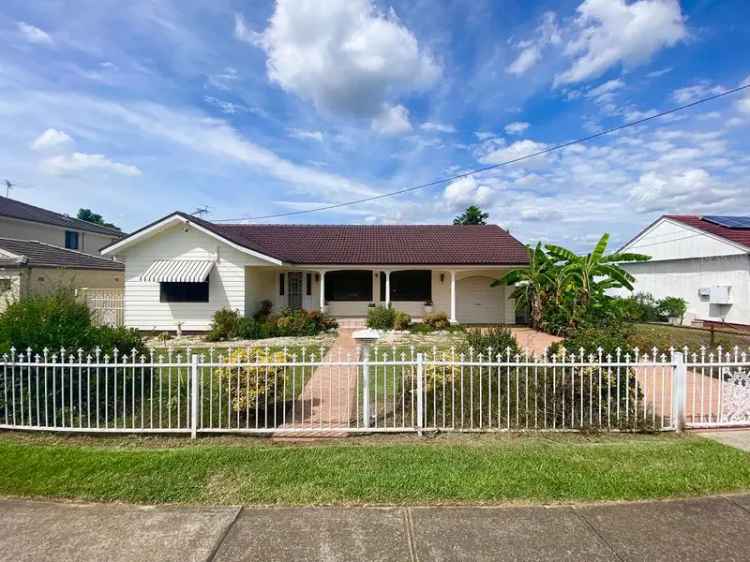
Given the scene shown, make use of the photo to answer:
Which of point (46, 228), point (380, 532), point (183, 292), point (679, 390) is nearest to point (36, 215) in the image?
point (46, 228)

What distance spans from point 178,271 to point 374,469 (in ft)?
43.2

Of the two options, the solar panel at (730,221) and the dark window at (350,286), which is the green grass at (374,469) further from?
the solar panel at (730,221)

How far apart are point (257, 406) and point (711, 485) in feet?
18.0

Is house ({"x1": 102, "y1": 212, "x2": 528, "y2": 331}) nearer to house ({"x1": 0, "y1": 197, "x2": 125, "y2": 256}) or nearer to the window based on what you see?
house ({"x1": 0, "y1": 197, "x2": 125, "y2": 256})

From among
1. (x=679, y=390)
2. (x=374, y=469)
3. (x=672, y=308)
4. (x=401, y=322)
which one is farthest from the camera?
(x=672, y=308)

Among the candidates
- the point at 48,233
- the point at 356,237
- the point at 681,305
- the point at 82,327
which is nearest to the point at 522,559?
the point at 82,327

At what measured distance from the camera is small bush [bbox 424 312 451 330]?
17.3 m

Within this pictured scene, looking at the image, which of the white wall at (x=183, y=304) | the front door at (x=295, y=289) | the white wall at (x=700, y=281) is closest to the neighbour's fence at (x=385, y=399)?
the white wall at (x=183, y=304)

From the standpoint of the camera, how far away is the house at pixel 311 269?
15.5 metres

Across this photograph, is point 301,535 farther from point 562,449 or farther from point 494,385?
point 494,385

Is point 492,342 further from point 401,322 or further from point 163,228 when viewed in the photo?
point 163,228

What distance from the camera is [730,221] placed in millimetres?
20344

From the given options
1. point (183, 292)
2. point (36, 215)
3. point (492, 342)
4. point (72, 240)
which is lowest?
point (492, 342)

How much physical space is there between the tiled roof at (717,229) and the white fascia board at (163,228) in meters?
20.5
